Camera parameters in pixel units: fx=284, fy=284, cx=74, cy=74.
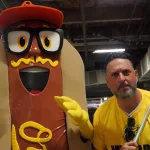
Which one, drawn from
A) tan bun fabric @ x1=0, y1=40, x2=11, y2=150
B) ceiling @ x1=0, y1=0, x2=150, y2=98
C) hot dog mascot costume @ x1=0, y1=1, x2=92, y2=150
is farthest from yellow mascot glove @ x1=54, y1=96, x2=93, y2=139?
ceiling @ x1=0, y1=0, x2=150, y2=98

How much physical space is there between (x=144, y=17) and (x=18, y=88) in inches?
113

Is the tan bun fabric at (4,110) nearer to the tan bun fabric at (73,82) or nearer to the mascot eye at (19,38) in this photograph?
the mascot eye at (19,38)

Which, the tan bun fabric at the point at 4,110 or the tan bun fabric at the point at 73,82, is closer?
the tan bun fabric at the point at 4,110

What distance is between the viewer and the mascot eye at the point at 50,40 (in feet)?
5.05

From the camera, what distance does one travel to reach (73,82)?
5.24 ft

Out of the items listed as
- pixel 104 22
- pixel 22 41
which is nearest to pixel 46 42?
pixel 22 41

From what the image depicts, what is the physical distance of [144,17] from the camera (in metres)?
3.92

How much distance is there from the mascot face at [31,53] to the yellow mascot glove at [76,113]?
0.18 metres

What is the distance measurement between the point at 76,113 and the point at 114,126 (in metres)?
0.28

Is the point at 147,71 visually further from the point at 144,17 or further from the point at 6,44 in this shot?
the point at 6,44

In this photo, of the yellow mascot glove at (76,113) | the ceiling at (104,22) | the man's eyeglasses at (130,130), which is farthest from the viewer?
the ceiling at (104,22)

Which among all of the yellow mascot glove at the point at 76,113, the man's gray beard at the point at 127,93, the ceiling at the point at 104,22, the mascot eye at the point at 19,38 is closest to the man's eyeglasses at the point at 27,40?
the mascot eye at the point at 19,38

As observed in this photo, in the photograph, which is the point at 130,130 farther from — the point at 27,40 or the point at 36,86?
the point at 27,40

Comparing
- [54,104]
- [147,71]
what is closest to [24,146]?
[54,104]
